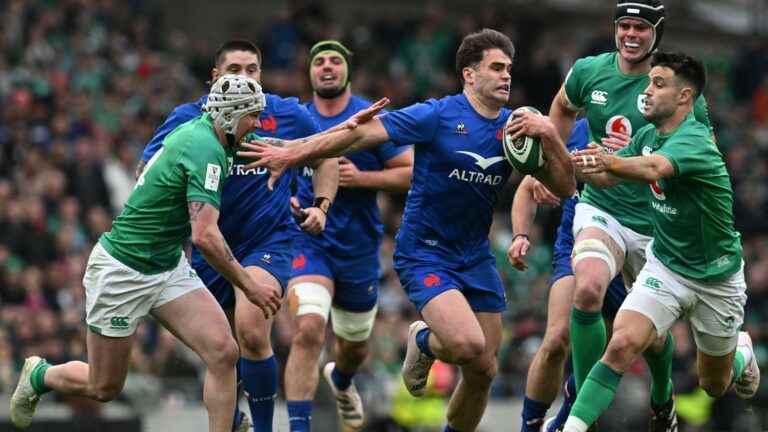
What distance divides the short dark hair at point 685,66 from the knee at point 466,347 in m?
2.35

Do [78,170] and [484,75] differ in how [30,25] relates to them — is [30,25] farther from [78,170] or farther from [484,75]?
[484,75]

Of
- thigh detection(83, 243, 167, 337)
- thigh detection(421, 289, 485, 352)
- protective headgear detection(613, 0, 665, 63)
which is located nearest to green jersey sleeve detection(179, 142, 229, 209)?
thigh detection(83, 243, 167, 337)

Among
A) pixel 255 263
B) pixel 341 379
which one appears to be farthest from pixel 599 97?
pixel 341 379

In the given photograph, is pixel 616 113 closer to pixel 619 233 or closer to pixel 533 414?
pixel 619 233

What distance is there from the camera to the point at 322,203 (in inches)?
494

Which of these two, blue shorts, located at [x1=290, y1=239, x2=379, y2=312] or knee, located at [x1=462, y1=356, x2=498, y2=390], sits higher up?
blue shorts, located at [x1=290, y1=239, x2=379, y2=312]

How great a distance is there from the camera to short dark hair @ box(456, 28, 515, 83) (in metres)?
12.0

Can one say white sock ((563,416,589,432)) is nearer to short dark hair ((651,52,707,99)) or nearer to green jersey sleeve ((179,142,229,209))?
short dark hair ((651,52,707,99))

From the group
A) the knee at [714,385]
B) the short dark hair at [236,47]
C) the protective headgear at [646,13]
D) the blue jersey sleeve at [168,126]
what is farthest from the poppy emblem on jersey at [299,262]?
the knee at [714,385]

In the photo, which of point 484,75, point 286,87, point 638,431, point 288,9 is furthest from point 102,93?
point 484,75

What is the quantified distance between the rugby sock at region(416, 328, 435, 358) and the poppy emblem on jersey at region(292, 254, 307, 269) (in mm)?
1358

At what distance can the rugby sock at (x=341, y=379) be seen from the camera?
46.3 feet

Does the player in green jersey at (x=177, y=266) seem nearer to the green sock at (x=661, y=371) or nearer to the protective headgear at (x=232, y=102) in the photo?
the protective headgear at (x=232, y=102)

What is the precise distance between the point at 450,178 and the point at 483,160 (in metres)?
0.28
